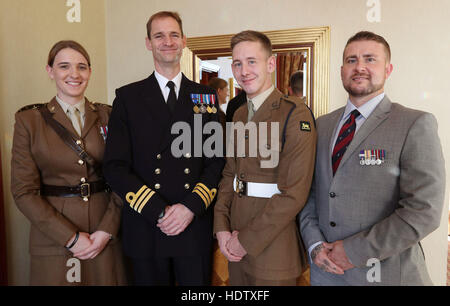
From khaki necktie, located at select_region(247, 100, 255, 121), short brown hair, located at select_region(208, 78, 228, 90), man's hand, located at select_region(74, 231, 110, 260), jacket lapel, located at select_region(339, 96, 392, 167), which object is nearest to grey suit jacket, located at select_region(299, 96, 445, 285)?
jacket lapel, located at select_region(339, 96, 392, 167)

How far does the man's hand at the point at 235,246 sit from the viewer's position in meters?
1.61

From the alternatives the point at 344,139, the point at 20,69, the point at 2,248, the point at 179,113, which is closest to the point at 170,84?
the point at 179,113

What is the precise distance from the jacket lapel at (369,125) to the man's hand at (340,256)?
374 mm

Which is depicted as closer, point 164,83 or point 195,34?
point 164,83

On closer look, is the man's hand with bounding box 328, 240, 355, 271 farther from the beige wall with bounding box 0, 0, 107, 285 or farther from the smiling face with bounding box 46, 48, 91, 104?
the beige wall with bounding box 0, 0, 107, 285

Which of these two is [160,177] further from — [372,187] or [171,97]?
[372,187]

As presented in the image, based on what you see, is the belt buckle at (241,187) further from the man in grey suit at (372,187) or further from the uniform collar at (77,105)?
the uniform collar at (77,105)

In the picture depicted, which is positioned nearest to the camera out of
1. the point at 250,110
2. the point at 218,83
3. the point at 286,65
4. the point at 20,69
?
the point at 250,110

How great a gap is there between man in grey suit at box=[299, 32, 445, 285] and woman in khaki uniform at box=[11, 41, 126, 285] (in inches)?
45.6

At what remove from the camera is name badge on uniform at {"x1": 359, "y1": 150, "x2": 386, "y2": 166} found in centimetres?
144

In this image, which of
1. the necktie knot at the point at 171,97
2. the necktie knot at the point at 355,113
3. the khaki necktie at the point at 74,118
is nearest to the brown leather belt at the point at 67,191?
the khaki necktie at the point at 74,118

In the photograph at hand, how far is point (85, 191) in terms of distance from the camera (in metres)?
1.86

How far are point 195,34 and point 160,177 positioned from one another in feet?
7.61
